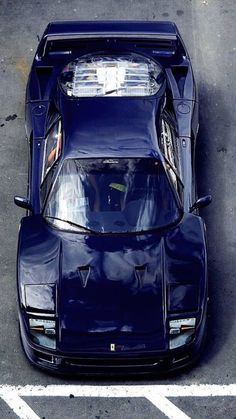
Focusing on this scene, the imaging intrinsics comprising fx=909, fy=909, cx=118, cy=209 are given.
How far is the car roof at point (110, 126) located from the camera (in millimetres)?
8523

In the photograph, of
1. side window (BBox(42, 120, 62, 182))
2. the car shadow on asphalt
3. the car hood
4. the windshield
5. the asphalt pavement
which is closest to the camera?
the car hood

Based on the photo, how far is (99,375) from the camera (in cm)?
797

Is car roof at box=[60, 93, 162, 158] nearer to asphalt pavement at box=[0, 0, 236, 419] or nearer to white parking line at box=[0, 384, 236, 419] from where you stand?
asphalt pavement at box=[0, 0, 236, 419]

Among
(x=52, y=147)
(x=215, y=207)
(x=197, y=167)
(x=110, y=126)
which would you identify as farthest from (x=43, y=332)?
(x=197, y=167)

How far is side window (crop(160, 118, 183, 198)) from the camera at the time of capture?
8633 mm

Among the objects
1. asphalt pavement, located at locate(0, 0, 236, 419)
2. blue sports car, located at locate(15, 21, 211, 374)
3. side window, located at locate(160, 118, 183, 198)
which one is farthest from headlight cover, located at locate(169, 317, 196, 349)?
side window, located at locate(160, 118, 183, 198)

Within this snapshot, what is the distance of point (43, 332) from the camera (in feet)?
25.6

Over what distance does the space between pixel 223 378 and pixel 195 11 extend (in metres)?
5.34

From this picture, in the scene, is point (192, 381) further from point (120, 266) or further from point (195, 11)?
point (195, 11)

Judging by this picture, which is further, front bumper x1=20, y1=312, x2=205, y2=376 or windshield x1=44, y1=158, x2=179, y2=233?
windshield x1=44, y1=158, x2=179, y2=233

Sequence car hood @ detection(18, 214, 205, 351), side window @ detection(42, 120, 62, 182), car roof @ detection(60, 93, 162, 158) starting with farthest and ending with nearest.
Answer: side window @ detection(42, 120, 62, 182), car roof @ detection(60, 93, 162, 158), car hood @ detection(18, 214, 205, 351)

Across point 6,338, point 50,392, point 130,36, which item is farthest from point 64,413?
point 130,36

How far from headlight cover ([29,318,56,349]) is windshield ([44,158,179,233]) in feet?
3.05

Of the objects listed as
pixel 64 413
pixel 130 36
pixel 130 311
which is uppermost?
A: pixel 130 36
